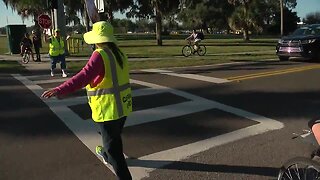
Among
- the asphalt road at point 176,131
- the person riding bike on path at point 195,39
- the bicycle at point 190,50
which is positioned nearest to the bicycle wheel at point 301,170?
the asphalt road at point 176,131

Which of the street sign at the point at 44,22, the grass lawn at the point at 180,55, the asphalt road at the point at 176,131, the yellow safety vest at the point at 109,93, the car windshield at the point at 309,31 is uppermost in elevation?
the street sign at the point at 44,22

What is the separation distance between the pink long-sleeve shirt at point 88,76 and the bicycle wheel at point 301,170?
1.94 metres

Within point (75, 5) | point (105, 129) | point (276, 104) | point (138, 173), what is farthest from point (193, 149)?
point (75, 5)

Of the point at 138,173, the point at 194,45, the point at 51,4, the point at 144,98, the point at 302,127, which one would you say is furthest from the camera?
the point at 194,45

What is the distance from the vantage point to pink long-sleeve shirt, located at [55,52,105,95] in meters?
4.30

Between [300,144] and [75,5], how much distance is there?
1711 inches

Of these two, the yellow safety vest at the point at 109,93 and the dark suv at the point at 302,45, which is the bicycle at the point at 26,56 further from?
the yellow safety vest at the point at 109,93

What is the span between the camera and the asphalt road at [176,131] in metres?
5.54

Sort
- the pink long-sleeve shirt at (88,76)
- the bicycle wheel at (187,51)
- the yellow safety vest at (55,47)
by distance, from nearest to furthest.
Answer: the pink long-sleeve shirt at (88,76) → the yellow safety vest at (55,47) → the bicycle wheel at (187,51)

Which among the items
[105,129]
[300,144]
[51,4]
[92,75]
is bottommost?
[300,144]

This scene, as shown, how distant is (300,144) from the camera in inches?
257

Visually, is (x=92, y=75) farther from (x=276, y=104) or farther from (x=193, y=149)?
(x=276, y=104)

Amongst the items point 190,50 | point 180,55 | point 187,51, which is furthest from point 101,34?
point 180,55

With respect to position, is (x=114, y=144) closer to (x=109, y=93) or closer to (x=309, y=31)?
(x=109, y=93)
